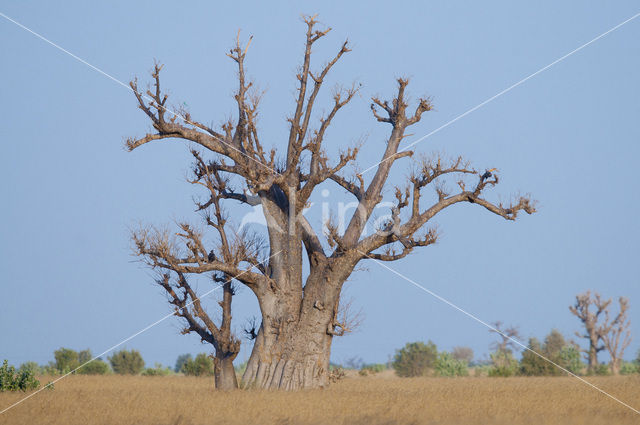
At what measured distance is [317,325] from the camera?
18688mm

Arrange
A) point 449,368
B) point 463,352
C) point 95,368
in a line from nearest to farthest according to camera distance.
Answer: point 95,368, point 449,368, point 463,352

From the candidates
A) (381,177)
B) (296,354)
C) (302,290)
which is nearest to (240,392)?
(296,354)

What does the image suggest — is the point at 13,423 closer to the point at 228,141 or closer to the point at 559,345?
the point at 228,141

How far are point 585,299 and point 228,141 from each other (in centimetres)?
3663

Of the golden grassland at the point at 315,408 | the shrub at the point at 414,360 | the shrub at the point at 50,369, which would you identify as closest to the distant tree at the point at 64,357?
the shrub at the point at 50,369

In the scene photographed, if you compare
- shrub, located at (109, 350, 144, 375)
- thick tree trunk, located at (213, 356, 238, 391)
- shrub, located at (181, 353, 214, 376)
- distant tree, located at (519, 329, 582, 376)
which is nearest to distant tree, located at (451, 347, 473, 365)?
distant tree, located at (519, 329, 582, 376)

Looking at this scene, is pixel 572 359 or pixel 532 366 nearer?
pixel 532 366

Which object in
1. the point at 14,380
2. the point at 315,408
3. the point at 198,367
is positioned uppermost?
the point at 198,367

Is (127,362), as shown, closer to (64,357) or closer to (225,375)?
(64,357)

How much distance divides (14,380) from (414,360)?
89.9ft

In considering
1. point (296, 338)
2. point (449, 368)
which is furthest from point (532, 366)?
point (296, 338)

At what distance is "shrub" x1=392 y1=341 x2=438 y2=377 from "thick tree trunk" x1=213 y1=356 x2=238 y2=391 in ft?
80.4

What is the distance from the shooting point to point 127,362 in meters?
42.0

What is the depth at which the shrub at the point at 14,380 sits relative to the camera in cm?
1933
